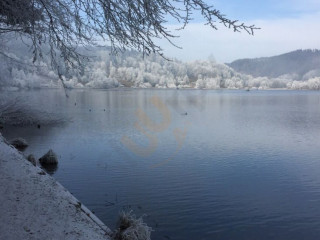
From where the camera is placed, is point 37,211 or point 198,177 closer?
point 37,211

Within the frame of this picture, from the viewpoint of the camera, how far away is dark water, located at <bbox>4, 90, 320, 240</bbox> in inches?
428

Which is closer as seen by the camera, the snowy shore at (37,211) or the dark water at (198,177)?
the snowy shore at (37,211)

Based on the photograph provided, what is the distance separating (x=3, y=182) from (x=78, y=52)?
3658 millimetres

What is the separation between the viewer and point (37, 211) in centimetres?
716

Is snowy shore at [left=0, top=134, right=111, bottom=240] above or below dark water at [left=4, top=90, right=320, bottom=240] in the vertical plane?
above

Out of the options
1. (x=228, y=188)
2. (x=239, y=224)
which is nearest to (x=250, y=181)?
(x=228, y=188)

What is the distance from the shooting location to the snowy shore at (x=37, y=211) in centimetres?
644

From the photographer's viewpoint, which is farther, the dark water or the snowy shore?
the dark water

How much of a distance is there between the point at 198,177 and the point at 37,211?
900 centimetres

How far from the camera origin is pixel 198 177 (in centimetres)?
1516

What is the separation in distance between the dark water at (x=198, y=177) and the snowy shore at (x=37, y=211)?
2468 mm

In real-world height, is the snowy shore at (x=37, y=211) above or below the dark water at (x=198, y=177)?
above

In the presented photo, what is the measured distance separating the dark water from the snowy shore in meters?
2.47

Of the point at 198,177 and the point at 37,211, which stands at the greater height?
the point at 37,211
